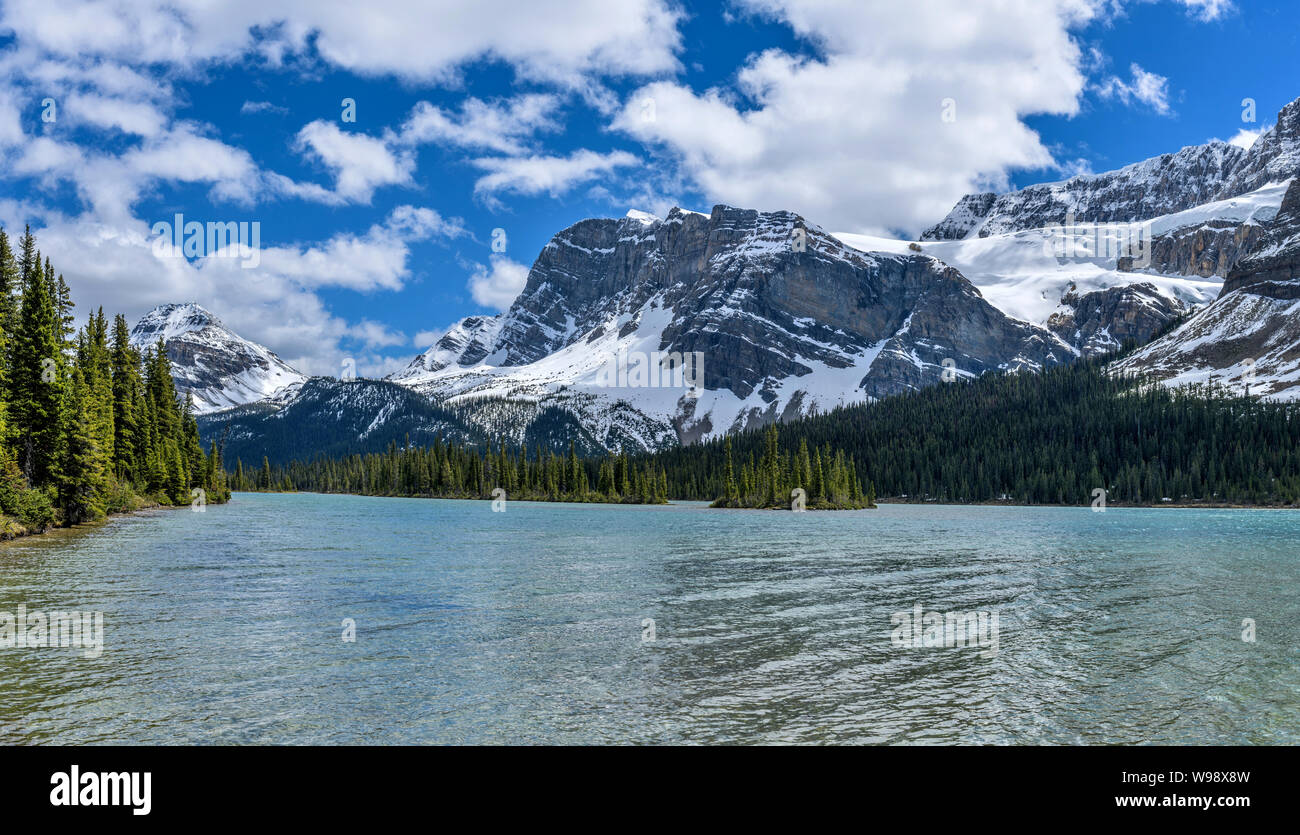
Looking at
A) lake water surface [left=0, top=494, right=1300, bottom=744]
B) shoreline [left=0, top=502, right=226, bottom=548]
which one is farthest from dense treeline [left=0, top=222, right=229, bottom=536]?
lake water surface [left=0, top=494, right=1300, bottom=744]

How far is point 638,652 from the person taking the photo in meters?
25.2

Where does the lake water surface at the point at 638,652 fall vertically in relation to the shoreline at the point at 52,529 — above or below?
below

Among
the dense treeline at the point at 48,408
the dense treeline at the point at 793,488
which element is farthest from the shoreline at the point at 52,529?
the dense treeline at the point at 793,488

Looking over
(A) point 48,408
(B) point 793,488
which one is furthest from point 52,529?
(B) point 793,488

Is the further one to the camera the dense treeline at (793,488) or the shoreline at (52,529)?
the dense treeline at (793,488)

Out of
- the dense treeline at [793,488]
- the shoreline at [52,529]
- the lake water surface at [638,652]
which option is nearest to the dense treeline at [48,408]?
the shoreline at [52,529]

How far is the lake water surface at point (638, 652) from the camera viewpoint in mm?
17734

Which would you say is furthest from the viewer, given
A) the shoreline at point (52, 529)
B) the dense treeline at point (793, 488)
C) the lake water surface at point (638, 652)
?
the dense treeline at point (793, 488)

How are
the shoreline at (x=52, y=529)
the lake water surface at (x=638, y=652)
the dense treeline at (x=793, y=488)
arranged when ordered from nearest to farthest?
the lake water surface at (x=638, y=652), the shoreline at (x=52, y=529), the dense treeline at (x=793, y=488)

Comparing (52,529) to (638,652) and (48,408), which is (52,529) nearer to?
(48,408)

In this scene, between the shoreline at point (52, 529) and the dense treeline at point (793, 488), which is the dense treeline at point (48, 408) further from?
the dense treeline at point (793, 488)

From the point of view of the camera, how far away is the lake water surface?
698 inches
